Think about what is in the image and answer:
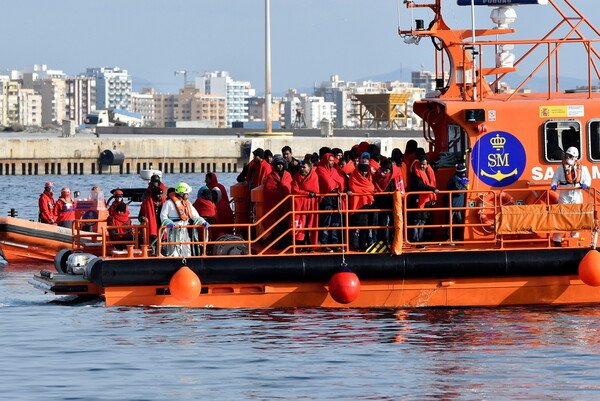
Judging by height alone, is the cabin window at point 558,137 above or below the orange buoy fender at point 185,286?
above

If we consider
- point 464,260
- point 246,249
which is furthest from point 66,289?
point 464,260

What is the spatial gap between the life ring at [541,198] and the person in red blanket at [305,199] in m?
2.60

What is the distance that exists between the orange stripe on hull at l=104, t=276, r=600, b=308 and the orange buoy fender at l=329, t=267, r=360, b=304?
0.41 m

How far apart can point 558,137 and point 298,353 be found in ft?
14.9

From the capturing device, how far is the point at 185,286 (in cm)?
1344

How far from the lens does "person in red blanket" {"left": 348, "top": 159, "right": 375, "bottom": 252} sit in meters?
14.2

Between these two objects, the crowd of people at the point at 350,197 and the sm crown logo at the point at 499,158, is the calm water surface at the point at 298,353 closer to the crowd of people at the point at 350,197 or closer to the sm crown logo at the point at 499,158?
the crowd of people at the point at 350,197

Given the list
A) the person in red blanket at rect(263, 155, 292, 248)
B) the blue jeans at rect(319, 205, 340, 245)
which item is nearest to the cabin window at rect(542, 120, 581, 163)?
the blue jeans at rect(319, 205, 340, 245)

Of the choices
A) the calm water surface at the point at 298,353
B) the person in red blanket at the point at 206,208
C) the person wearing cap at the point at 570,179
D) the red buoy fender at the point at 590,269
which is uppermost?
the person wearing cap at the point at 570,179

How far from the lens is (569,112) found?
14.4 meters

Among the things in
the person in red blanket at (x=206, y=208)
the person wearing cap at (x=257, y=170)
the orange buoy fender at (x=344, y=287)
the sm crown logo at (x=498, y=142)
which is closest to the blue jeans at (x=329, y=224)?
the orange buoy fender at (x=344, y=287)

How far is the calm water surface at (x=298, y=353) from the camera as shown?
10.8 m

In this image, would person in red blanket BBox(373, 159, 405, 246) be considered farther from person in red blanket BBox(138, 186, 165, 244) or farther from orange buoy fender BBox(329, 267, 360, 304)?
person in red blanket BBox(138, 186, 165, 244)

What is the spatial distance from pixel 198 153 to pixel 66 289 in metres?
52.5
